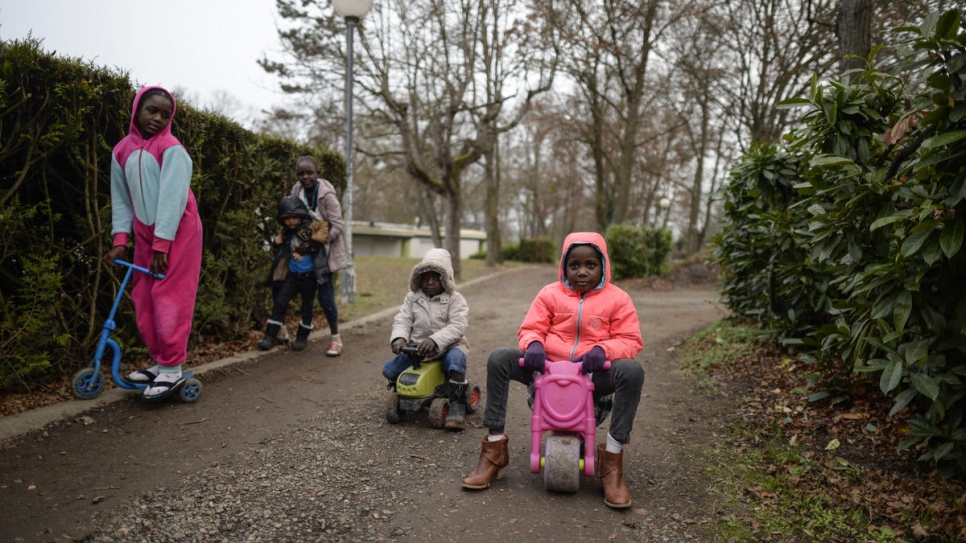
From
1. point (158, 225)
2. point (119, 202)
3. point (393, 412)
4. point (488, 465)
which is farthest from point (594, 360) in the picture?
point (119, 202)

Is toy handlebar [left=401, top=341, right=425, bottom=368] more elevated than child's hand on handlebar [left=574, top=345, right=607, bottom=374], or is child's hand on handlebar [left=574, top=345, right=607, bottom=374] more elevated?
child's hand on handlebar [left=574, top=345, right=607, bottom=374]

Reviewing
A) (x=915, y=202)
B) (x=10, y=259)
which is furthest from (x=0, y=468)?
(x=915, y=202)

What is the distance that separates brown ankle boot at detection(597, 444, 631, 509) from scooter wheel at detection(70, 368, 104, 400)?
11.8 feet

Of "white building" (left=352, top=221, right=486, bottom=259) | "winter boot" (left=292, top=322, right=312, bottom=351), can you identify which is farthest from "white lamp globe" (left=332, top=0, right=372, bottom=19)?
"white building" (left=352, top=221, right=486, bottom=259)

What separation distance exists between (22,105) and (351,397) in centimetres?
314

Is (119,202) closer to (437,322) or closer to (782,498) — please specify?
(437,322)

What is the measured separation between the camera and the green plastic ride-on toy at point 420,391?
4.17m

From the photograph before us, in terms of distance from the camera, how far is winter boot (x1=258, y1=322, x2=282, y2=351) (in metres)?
6.19

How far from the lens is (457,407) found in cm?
438

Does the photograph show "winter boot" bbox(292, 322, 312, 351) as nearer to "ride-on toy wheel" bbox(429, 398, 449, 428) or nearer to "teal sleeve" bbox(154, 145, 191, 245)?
"teal sleeve" bbox(154, 145, 191, 245)

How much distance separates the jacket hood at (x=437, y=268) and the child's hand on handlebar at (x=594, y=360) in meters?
1.41

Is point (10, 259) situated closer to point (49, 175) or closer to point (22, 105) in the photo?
point (49, 175)

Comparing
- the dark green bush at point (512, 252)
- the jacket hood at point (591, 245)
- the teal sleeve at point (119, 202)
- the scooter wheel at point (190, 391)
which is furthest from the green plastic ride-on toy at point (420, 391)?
the dark green bush at point (512, 252)

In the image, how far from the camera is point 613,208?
22812 mm
